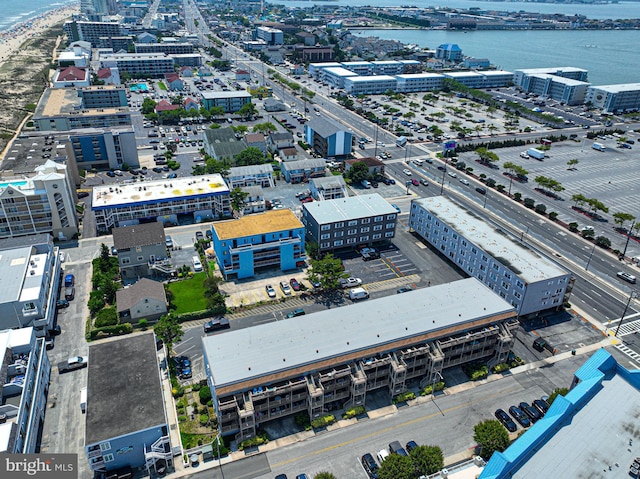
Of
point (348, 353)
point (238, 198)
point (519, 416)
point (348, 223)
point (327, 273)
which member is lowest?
point (519, 416)

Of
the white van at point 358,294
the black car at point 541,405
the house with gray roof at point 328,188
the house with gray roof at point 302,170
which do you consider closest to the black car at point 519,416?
the black car at point 541,405

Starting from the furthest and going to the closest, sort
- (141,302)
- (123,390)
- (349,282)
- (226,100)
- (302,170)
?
(226,100) → (302,170) → (349,282) → (141,302) → (123,390)

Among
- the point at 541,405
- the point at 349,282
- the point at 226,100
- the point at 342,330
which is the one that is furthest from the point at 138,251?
the point at 226,100

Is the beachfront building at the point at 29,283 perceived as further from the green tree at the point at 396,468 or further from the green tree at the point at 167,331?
the green tree at the point at 396,468

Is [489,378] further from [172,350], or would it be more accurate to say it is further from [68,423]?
[68,423]

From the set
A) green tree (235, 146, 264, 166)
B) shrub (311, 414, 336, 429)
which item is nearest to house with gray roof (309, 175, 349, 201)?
green tree (235, 146, 264, 166)

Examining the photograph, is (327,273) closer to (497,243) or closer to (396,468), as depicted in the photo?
(497,243)
